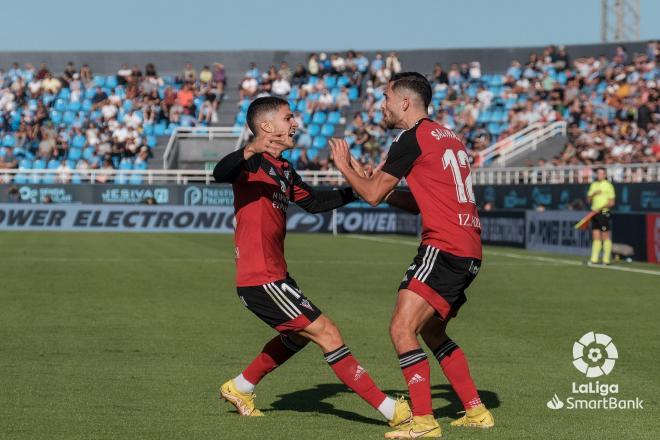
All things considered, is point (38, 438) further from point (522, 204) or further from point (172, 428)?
point (522, 204)

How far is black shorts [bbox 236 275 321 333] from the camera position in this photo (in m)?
7.59

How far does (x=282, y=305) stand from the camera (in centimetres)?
760

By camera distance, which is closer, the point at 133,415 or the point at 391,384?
the point at 133,415

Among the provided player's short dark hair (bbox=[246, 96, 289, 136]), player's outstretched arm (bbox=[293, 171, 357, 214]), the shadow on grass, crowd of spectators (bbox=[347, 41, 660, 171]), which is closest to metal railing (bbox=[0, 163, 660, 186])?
crowd of spectators (bbox=[347, 41, 660, 171])

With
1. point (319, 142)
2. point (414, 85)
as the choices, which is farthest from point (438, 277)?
point (319, 142)

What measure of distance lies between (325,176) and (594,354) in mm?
33068

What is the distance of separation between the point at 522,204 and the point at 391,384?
96.6ft

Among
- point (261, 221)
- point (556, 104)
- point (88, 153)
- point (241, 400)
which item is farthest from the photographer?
point (88, 153)

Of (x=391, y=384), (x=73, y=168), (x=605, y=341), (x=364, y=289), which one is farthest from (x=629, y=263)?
(x=73, y=168)

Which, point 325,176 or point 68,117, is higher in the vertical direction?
point 68,117

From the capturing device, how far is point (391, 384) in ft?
31.1

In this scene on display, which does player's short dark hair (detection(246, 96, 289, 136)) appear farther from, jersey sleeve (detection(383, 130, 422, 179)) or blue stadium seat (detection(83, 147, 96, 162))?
blue stadium seat (detection(83, 147, 96, 162))

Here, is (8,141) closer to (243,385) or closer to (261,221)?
(243,385)

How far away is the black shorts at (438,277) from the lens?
7348 mm
